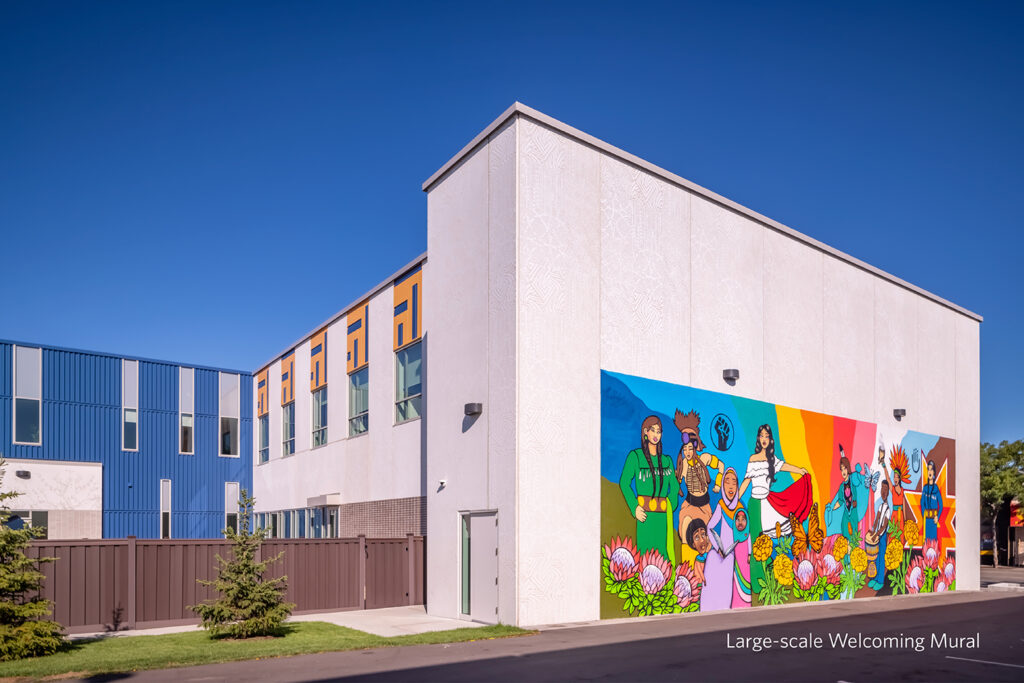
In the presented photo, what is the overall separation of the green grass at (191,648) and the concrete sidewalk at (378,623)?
0.59 metres

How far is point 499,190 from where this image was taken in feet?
58.4

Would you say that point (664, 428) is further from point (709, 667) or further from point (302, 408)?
point (302, 408)

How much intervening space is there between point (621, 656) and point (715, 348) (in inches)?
389

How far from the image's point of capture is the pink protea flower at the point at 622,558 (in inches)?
701

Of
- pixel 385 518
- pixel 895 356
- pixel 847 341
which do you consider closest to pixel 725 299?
pixel 847 341

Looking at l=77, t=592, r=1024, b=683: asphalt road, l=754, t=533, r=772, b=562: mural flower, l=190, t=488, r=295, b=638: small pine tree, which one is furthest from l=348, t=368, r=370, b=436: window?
l=77, t=592, r=1024, b=683: asphalt road

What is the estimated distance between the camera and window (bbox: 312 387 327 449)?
29797mm

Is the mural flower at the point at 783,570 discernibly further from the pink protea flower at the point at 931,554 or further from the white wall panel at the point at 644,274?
the pink protea flower at the point at 931,554

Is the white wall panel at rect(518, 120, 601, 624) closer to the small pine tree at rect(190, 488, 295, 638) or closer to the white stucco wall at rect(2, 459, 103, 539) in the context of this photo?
the small pine tree at rect(190, 488, 295, 638)

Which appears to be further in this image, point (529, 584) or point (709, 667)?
point (529, 584)

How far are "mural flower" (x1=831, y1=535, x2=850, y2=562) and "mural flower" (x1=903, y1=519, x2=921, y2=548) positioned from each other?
11.4 ft

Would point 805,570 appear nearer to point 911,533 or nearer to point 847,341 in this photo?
point 911,533

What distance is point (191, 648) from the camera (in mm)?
14180

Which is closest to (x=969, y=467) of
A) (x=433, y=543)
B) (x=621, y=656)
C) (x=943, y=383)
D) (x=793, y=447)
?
(x=943, y=383)
